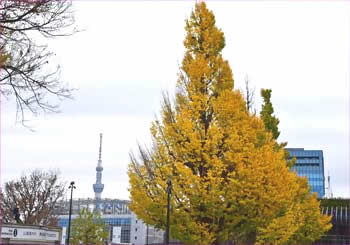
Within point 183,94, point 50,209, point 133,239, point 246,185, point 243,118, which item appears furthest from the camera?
point 133,239

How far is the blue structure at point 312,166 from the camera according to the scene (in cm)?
14038

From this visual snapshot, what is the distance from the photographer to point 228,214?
16516 mm

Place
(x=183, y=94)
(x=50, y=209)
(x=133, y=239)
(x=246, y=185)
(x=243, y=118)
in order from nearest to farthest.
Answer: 1. (x=246, y=185)
2. (x=243, y=118)
3. (x=183, y=94)
4. (x=50, y=209)
5. (x=133, y=239)

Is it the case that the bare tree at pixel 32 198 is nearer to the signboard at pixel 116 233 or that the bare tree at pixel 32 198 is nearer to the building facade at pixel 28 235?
the building facade at pixel 28 235

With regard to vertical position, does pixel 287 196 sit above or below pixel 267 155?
below

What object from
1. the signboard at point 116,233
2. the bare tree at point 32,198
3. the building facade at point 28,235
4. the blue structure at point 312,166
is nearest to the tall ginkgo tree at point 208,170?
the building facade at point 28,235

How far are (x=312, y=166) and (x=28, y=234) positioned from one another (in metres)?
128

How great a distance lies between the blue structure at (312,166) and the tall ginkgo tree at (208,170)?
412ft

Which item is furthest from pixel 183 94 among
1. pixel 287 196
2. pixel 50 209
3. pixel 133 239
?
pixel 133 239

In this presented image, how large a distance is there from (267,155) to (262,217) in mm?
2054

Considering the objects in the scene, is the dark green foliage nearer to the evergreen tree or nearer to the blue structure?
the evergreen tree

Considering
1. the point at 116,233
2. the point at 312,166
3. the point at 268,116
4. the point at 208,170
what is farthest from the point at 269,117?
the point at 312,166

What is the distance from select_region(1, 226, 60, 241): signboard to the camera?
22.2 m

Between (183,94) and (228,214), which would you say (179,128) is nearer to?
(183,94)
